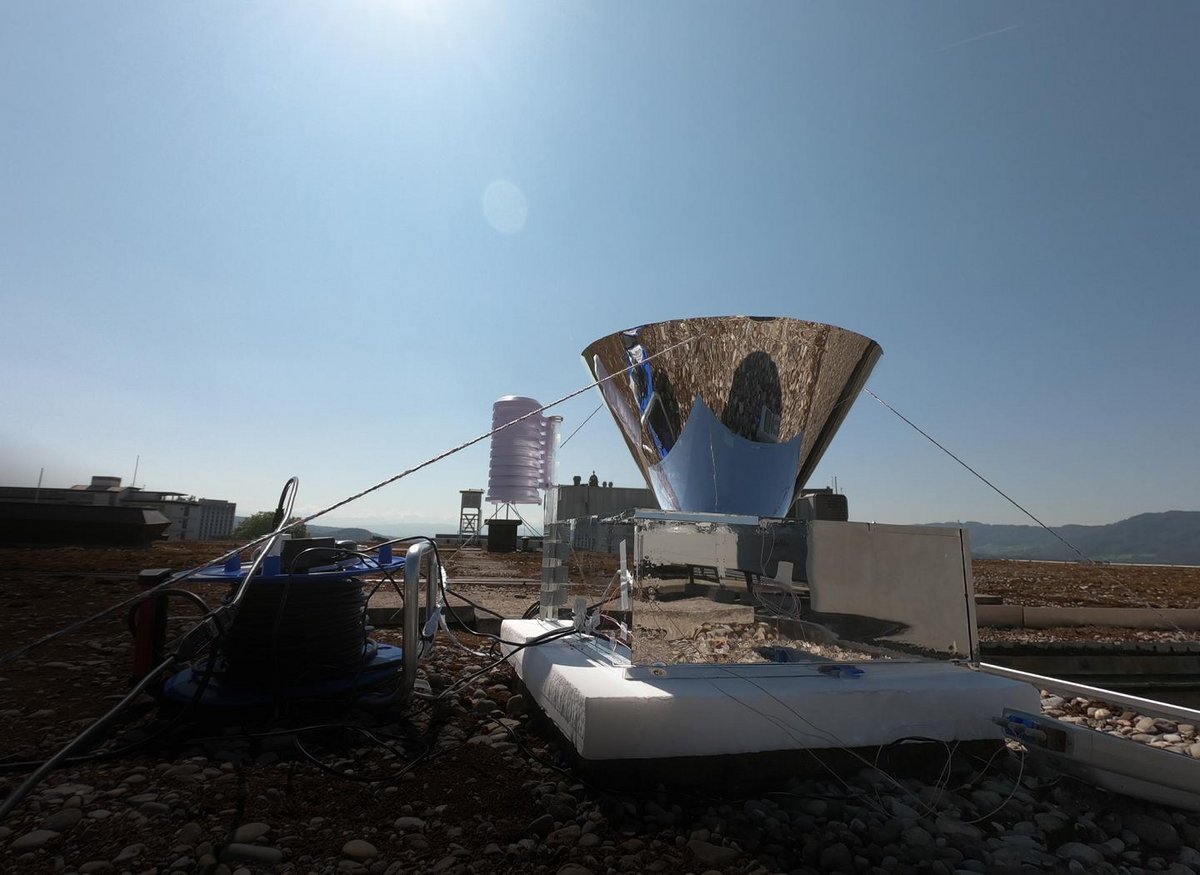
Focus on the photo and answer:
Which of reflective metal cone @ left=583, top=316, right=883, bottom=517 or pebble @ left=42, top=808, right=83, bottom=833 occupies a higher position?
reflective metal cone @ left=583, top=316, right=883, bottom=517

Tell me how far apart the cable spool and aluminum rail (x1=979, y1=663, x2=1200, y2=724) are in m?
3.52

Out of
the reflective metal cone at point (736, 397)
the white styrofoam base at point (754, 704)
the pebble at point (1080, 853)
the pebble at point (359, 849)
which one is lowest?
the pebble at point (1080, 853)

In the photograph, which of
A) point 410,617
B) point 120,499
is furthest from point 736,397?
point 120,499

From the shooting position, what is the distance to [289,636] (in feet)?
10.1

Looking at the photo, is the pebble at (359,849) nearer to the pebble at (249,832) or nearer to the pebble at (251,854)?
the pebble at (251,854)

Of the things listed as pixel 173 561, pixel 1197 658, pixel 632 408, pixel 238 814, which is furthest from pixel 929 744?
pixel 173 561

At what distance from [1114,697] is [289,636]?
4113 millimetres

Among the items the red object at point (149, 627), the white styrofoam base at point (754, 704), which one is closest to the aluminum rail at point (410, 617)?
the white styrofoam base at point (754, 704)

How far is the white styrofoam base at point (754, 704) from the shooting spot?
2.33 meters

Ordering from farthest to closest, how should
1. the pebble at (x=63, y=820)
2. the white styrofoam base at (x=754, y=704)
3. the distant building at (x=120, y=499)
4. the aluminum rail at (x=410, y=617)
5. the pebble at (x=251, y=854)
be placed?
the distant building at (x=120, y=499) → the aluminum rail at (x=410, y=617) → the white styrofoam base at (x=754, y=704) → the pebble at (x=63, y=820) → the pebble at (x=251, y=854)

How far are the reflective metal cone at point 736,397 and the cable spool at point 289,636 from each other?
6.77ft

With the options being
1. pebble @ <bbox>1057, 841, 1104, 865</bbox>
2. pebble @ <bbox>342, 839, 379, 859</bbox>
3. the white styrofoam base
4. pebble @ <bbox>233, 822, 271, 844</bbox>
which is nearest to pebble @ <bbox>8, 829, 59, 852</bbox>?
pebble @ <bbox>233, 822, 271, 844</bbox>

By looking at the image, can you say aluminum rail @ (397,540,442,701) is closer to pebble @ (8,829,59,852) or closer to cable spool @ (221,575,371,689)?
cable spool @ (221,575,371,689)

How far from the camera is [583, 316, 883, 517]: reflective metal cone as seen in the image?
3.32 m
